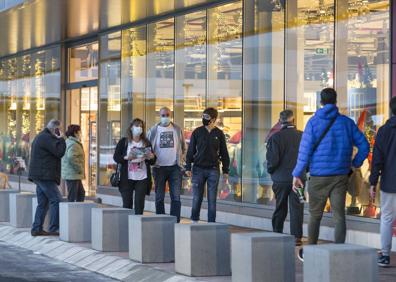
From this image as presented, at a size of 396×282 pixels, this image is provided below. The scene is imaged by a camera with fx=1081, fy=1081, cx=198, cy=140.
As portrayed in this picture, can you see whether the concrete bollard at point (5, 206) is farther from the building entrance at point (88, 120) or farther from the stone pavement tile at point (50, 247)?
the building entrance at point (88, 120)

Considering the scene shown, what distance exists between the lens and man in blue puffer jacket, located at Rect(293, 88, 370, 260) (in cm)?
1183

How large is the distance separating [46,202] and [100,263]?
330 cm

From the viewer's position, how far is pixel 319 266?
364 inches

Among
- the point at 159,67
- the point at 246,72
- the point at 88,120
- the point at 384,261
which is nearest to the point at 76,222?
the point at 246,72

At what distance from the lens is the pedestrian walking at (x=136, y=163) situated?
16156 millimetres

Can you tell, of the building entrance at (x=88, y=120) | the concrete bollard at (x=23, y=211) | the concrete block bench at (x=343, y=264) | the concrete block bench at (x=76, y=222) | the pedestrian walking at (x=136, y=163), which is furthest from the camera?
the building entrance at (x=88, y=120)

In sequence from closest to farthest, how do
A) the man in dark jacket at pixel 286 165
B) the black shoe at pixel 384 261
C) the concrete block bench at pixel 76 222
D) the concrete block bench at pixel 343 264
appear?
the concrete block bench at pixel 343 264
the black shoe at pixel 384 261
the man in dark jacket at pixel 286 165
the concrete block bench at pixel 76 222

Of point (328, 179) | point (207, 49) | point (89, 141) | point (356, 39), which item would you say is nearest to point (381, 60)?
point (356, 39)

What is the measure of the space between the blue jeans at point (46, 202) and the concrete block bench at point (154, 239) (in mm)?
3747

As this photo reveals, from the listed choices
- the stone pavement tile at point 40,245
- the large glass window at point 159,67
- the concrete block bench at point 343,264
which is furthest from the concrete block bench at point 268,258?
the large glass window at point 159,67

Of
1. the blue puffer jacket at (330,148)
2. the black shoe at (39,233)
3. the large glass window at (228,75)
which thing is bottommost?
the black shoe at (39,233)

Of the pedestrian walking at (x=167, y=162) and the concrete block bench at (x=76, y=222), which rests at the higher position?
the pedestrian walking at (x=167, y=162)

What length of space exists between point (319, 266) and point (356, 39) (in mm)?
6854

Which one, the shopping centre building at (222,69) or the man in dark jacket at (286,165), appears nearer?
the man in dark jacket at (286,165)
